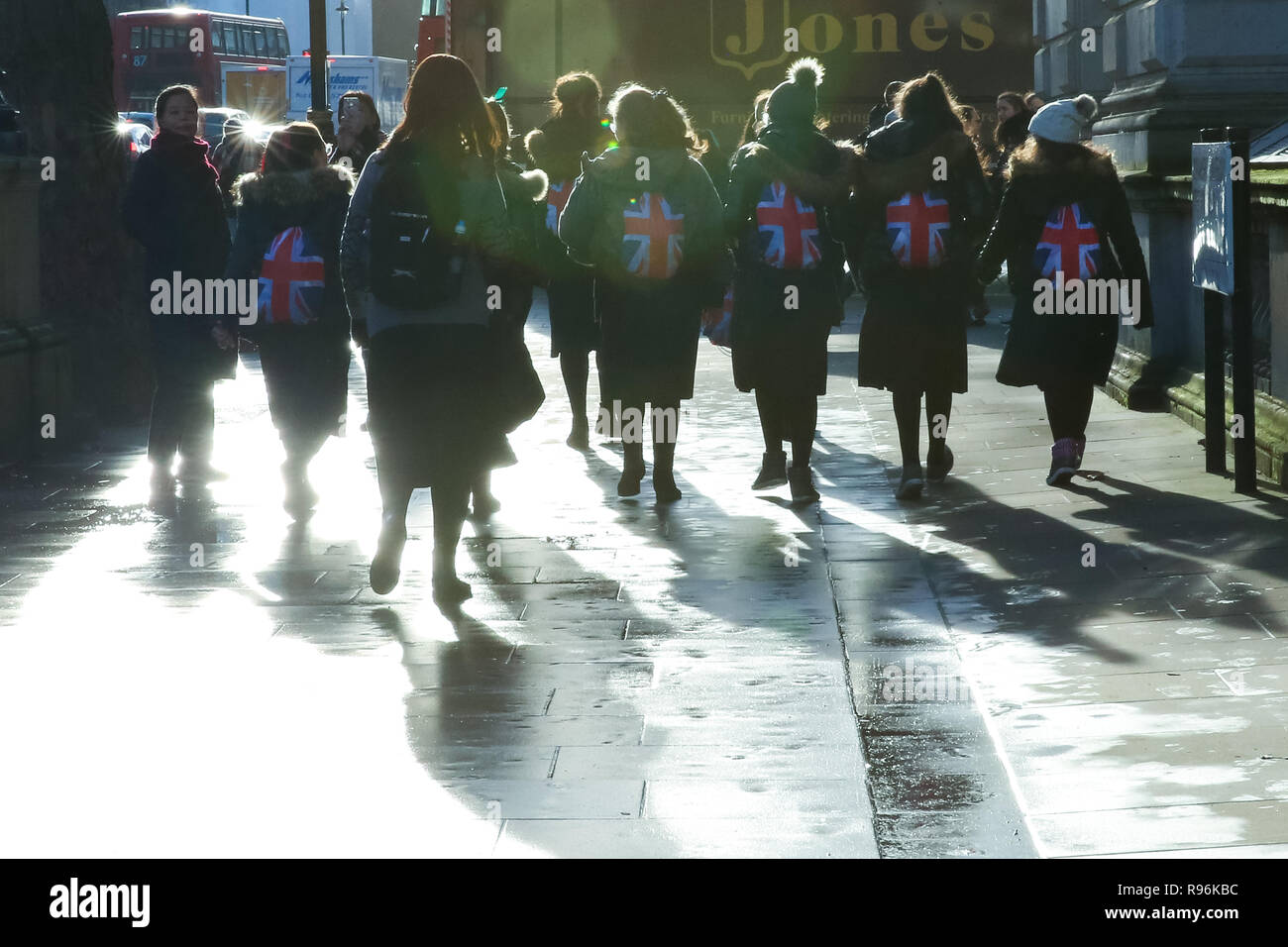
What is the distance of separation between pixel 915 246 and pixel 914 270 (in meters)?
0.13

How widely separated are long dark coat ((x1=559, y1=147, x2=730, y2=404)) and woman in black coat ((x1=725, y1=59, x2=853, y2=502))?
145 millimetres

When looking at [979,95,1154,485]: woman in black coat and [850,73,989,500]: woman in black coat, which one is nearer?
[850,73,989,500]: woman in black coat

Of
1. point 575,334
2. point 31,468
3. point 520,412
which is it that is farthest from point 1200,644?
point 31,468

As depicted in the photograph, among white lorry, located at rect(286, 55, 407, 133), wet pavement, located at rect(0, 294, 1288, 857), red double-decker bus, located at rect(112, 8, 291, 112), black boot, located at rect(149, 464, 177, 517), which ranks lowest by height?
wet pavement, located at rect(0, 294, 1288, 857)

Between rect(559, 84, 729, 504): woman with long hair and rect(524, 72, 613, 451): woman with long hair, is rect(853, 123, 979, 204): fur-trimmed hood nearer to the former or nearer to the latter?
rect(559, 84, 729, 504): woman with long hair

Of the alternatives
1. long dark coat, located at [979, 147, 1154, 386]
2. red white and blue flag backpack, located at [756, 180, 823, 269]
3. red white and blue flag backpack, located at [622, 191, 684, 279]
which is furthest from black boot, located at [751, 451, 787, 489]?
long dark coat, located at [979, 147, 1154, 386]

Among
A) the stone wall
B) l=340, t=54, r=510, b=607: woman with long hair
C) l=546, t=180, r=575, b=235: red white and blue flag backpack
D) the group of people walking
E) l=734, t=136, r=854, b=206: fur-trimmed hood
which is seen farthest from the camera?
the stone wall

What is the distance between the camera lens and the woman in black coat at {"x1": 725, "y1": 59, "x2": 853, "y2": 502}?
9.42 m

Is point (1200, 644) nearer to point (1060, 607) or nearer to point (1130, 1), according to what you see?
point (1060, 607)

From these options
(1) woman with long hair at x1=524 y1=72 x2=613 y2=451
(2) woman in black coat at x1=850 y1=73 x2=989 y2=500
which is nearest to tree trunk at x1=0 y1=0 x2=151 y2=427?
(1) woman with long hair at x1=524 y1=72 x2=613 y2=451

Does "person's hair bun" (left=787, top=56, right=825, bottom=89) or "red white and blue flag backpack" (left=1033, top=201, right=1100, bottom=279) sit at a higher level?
"person's hair bun" (left=787, top=56, right=825, bottom=89)
